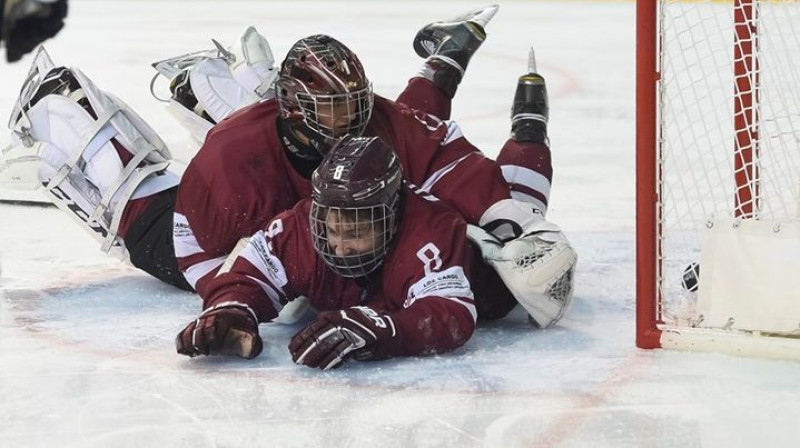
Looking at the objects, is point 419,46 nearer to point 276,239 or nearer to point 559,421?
point 276,239

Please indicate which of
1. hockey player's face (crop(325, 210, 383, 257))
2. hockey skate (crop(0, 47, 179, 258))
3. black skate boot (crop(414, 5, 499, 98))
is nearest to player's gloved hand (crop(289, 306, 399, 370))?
hockey player's face (crop(325, 210, 383, 257))

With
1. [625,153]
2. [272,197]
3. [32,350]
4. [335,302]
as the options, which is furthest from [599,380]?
[625,153]

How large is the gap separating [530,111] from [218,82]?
0.78 metres

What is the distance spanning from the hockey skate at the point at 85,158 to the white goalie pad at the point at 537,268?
3.03 feet

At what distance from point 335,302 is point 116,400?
1.83ft

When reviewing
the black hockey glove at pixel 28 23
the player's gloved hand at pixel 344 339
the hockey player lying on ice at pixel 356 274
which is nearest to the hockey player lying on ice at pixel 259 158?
the hockey player lying on ice at pixel 356 274

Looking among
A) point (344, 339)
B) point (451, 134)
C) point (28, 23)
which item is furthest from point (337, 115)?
point (28, 23)

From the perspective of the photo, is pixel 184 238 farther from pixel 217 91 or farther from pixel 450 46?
pixel 450 46

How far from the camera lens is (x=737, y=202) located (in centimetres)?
311

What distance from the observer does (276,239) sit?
9.59 ft

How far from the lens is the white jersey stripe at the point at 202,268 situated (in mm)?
3166

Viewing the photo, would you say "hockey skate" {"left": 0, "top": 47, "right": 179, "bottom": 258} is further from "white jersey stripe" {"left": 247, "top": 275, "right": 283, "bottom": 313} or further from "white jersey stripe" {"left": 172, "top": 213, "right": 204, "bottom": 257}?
"white jersey stripe" {"left": 247, "top": 275, "right": 283, "bottom": 313}

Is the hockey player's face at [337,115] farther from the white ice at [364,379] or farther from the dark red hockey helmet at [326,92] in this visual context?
the white ice at [364,379]

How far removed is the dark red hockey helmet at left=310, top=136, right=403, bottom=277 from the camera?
2.74m
